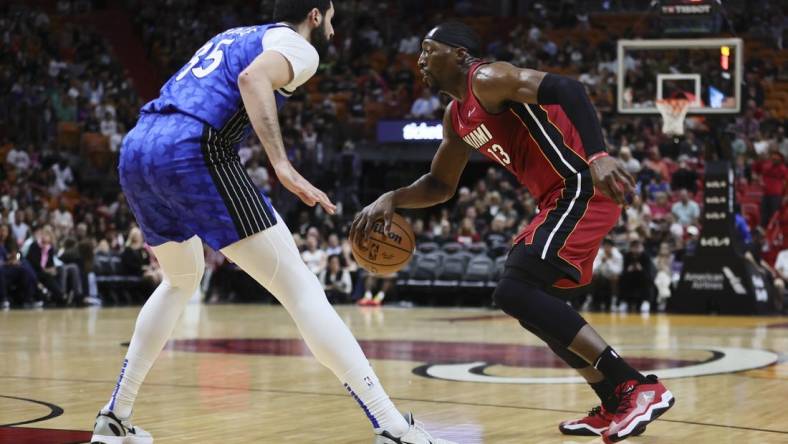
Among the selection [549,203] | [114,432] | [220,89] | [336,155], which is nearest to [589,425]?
[549,203]

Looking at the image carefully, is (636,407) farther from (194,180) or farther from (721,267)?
(721,267)

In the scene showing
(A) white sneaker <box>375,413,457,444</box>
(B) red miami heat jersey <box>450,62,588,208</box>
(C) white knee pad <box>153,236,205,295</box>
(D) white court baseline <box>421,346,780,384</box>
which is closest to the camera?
(A) white sneaker <box>375,413,457,444</box>

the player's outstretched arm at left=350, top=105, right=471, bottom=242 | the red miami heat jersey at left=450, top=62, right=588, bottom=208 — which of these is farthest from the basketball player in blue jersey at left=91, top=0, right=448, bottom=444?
the player's outstretched arm at left=350, top=105, right=471, bottom=242

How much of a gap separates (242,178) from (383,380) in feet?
9.95

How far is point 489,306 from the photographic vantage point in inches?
707

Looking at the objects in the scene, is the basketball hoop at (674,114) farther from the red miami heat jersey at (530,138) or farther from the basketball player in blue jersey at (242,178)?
the basketball player in blue jersey at (242,178)

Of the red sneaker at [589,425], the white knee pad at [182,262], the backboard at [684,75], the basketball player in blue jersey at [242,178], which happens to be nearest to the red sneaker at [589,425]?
the red sneaker at [589,425]

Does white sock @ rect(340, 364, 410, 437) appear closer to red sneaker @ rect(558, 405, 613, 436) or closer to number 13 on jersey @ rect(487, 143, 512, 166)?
red sneaker @ rect(558, 405, 613, 436)

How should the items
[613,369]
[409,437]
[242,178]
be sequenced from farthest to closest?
[613,369]
[242,178]
[409,437]

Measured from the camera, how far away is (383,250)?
536 cm

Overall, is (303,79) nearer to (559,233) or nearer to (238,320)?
(559,233)

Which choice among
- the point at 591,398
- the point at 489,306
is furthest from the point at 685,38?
the point at 591,398

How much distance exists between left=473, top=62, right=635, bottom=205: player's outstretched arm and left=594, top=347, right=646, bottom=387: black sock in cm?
75

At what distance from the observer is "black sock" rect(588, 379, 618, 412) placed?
202 inches
